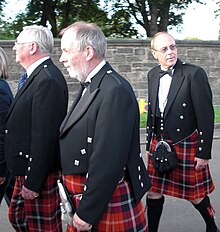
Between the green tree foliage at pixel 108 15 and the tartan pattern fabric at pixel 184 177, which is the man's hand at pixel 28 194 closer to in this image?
Result: the tartan pattern fabric at pixel 184 177

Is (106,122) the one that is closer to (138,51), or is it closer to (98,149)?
(98,149)

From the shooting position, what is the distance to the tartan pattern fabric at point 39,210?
3.23m

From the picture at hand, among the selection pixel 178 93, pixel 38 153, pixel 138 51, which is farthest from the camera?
pixel 138 51

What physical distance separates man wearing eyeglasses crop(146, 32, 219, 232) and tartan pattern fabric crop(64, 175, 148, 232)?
4.07 ft

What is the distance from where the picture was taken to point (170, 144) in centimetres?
383

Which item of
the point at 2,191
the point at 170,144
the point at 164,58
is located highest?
the point at 164,58

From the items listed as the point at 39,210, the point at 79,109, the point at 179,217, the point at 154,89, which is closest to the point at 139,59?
the point at 179,217

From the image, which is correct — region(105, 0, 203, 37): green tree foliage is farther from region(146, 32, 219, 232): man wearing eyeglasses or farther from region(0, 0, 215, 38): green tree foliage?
region(146, 32, 219, 232): man wearing eyeglasses

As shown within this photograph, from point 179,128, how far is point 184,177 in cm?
41

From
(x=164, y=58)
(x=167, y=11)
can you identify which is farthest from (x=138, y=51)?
(x=164, y=58)

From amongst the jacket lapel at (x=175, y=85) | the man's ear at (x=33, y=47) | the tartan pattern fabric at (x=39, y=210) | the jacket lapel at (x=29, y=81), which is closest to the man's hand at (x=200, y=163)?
the jacket lapel at (x=175, y=85)

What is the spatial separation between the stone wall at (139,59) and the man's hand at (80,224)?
10.2 meters

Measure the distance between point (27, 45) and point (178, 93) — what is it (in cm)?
125

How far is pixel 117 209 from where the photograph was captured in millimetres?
2535
